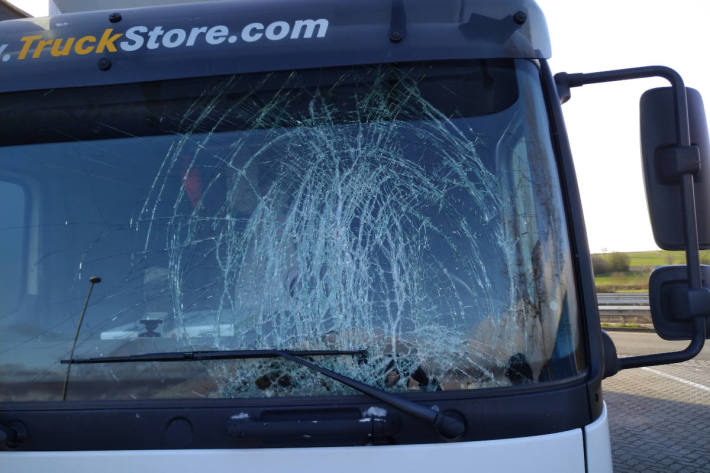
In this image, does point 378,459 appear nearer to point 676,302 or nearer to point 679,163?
point 676,302

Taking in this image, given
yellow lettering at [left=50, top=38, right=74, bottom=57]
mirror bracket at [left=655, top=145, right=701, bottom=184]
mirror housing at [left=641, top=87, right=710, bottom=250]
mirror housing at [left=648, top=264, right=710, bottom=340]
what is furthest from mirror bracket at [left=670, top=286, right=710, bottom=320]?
yellow lettering at [left=50, top=38, right=74, bottom=57]

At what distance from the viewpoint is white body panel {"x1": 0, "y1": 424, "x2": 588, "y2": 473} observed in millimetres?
1635

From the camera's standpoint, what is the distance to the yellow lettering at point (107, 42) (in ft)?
6.75

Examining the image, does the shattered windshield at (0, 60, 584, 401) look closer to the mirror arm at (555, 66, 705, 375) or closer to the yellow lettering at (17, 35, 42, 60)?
the yellow lettering at (17, 35, 42, 60)

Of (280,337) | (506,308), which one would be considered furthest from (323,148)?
(506,308)

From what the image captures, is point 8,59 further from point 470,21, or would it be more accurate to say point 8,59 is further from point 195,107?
point 470,21

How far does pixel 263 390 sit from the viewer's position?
5.77 ft

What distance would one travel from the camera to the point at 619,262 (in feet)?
99.6

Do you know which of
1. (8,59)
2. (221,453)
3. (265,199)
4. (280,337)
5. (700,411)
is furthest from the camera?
(700,411)

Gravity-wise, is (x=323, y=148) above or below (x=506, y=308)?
above

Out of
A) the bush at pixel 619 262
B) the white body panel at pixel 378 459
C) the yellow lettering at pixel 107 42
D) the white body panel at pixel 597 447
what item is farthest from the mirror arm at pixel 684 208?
the bush at pixel 619 262

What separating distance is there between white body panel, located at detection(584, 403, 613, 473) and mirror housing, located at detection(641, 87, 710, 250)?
0.61m

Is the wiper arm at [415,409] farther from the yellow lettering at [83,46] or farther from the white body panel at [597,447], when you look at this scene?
the yellow lettering at [83,46]

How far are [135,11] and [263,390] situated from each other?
1.38 meters
